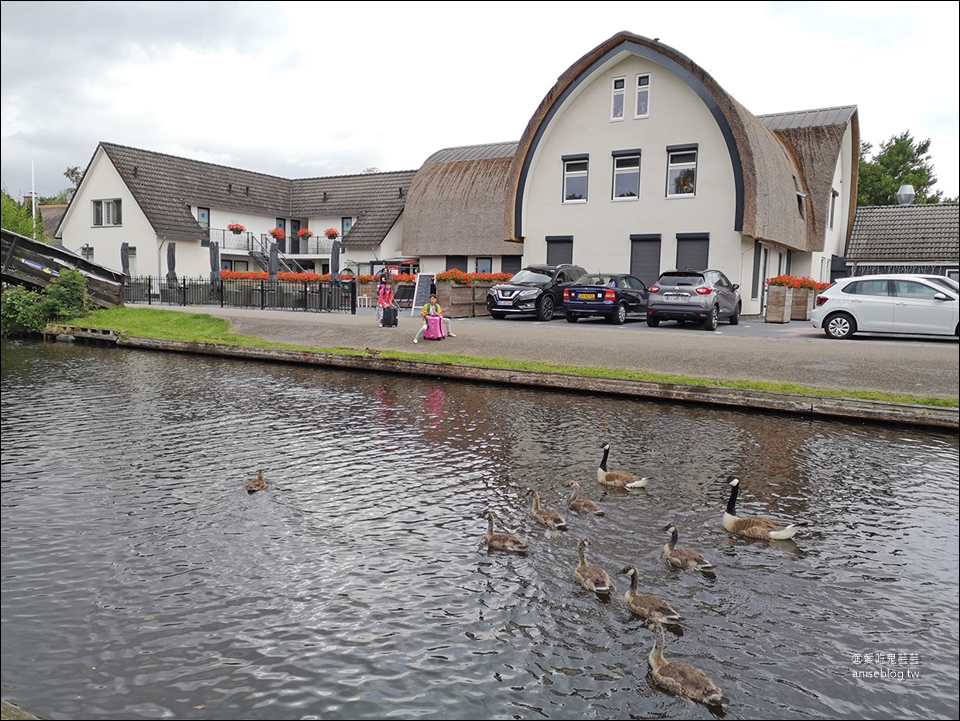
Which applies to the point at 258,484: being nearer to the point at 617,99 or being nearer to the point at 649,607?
the point at 649,607

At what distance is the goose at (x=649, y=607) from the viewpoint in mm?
5363

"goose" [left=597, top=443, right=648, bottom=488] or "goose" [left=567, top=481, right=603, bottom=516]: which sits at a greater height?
"goose" [left=597, top=443, right=648, bottom=488]

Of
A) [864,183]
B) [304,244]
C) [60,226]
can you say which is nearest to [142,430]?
[304,244]

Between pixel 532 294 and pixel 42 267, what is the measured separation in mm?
17696

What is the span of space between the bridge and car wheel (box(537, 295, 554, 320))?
1626 cm

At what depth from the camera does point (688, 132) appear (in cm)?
2811

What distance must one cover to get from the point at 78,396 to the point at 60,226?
40.3 m

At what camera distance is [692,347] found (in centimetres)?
1652

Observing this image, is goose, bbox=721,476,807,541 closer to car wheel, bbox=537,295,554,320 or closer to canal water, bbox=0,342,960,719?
canal water, bbox=0,342,960,719

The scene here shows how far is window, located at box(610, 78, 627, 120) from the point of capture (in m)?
29.5

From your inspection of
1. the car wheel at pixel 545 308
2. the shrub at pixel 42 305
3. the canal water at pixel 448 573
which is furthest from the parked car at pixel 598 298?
the shrub at pixel 42 305

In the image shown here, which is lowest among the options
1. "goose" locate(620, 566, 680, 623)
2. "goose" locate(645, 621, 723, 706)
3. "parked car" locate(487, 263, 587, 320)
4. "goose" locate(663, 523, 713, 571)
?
"goose" locate(645, 621, 723, 706)

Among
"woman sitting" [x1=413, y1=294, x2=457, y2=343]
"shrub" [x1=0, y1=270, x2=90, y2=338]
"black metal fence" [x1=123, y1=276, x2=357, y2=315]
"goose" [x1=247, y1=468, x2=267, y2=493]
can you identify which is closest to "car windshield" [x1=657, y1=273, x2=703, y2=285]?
"woman sitting" [x1=413, y1=294, x2=457, y2=343]

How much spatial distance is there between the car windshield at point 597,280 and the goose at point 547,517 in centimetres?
1666
